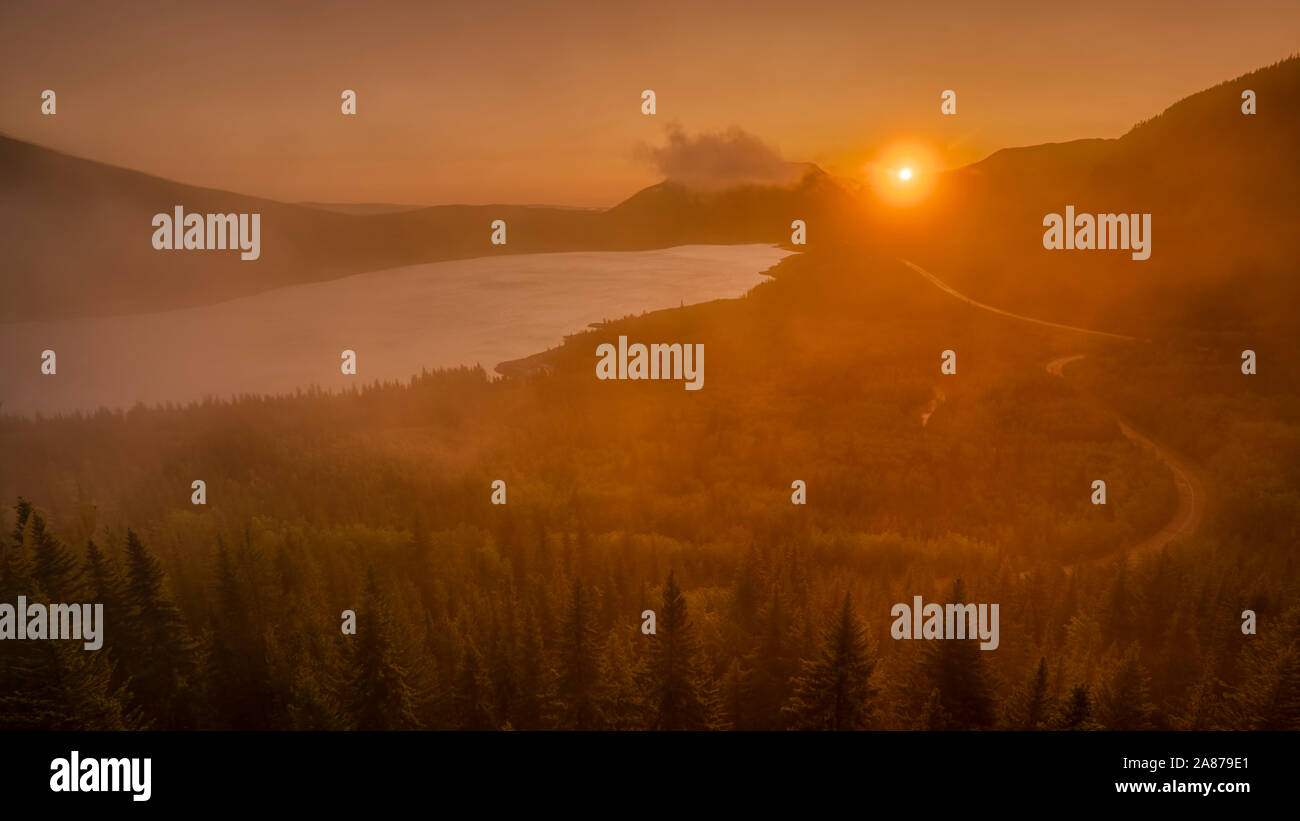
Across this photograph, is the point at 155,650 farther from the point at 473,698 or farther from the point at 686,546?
the point at 686,546

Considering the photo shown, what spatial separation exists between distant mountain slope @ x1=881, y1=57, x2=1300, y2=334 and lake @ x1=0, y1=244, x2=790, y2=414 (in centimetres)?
5156

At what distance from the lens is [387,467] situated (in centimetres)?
6134

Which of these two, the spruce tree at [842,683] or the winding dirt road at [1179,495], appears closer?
the spruce tree at [842,683]

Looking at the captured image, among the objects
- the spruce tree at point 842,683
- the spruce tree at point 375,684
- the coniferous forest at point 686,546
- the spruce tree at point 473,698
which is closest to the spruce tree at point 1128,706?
the coniferous forest at point 686,546

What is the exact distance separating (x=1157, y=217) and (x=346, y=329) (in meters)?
198

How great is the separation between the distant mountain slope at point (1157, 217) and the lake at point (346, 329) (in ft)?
169

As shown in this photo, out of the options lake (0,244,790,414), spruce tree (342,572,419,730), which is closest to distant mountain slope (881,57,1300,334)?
lake (0,244,790,414)

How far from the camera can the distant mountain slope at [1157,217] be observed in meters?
126

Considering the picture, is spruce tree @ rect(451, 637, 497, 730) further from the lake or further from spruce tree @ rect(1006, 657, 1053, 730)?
the lake

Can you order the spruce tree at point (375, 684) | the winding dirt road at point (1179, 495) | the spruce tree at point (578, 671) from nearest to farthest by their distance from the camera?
the spruce tree at point (375, 684)
the spruce tree at point (578, 671)
the winding dirt road at point (1179, 495)

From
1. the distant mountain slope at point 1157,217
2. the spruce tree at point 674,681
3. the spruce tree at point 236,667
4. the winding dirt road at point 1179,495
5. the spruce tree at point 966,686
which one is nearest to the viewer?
the spruce tree at point 674,681

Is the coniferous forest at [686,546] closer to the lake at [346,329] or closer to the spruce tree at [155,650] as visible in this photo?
the spruce tree at [155,650]

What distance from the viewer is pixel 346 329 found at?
146250 millimetres

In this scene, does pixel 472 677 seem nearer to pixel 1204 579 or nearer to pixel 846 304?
pixel 1204 579
